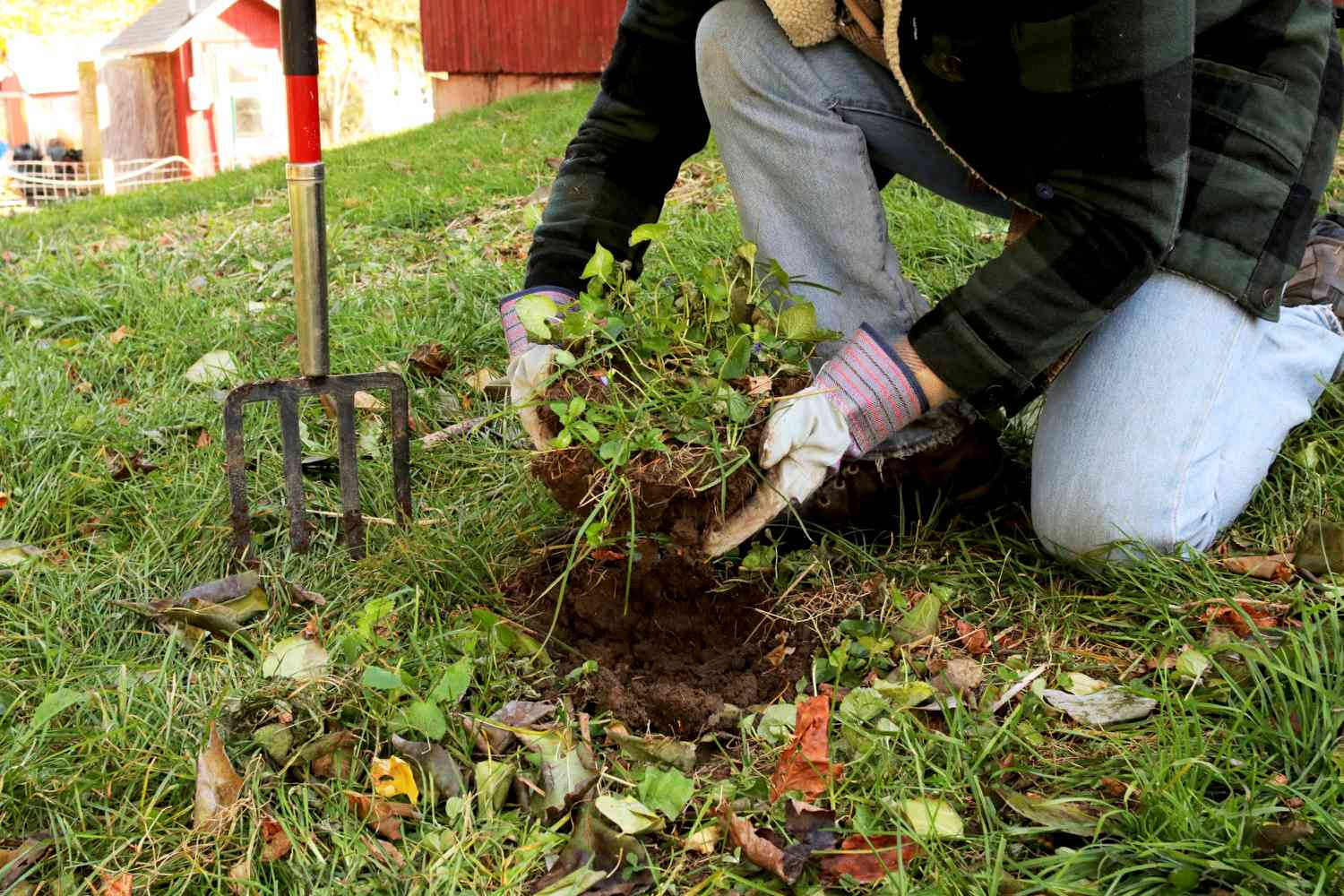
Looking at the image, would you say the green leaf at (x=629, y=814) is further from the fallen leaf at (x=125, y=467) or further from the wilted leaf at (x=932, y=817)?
the fallen leaf at (x=125, y=467)

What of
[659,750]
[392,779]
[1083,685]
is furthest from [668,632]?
[1083,685]

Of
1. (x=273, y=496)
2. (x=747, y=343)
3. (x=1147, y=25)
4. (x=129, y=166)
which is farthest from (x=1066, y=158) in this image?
(x=129, y=166)

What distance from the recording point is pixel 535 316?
1.64 m

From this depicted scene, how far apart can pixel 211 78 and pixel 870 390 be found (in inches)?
652

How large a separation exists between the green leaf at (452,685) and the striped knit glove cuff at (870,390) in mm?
635

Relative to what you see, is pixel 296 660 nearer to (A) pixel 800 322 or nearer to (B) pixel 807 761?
(B) pixel 807 761

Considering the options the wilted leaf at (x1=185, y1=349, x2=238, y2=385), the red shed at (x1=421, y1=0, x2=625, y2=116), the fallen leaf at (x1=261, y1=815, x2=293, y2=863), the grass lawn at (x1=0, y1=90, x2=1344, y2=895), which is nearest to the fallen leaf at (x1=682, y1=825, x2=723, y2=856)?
the grass lawn at (x1=0, y1=90, x2=1344, y2=895)

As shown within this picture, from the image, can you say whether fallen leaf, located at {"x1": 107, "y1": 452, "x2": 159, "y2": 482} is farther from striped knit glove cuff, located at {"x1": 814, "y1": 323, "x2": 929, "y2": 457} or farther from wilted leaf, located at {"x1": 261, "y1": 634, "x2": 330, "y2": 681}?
striped knit glove cuff, located at {"x1": 814, "y1": 323, "x2": 929, "y2": 457}

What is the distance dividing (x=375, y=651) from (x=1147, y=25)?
134 centimetres

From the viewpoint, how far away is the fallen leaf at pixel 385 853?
1.22m

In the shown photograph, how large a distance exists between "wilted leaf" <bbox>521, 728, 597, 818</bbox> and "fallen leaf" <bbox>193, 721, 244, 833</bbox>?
35cm

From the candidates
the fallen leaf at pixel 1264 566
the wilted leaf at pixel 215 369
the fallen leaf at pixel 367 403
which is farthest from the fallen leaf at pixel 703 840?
the wilted leaf at pixel 215 369

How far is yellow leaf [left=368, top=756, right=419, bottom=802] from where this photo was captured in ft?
4.26

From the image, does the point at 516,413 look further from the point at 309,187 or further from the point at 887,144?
the point at 887,144
